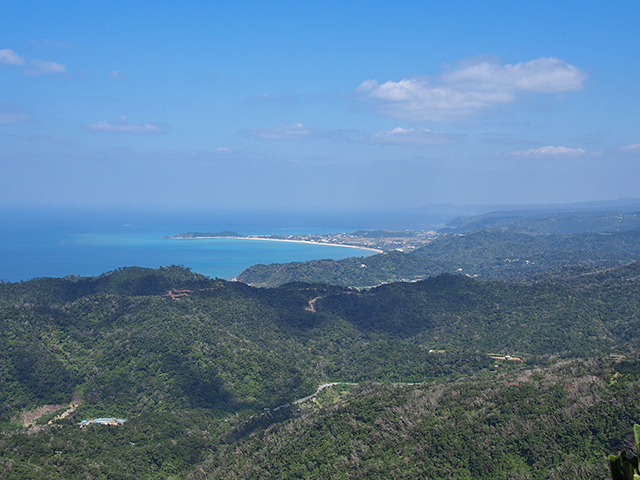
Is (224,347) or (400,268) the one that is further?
(400,268)

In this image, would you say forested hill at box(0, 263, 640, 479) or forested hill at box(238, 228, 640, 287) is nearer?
forested hill at box(0, 263, 640, 479)

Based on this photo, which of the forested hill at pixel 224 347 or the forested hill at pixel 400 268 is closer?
the forested hill at pixel 224 347

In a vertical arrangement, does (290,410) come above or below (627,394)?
below

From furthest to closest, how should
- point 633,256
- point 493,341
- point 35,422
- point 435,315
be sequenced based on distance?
point 633,256, point 435,315, point 493,341, point 35,422

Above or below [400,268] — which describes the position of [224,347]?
below

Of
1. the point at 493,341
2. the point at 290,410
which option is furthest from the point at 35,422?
the point at 493,341

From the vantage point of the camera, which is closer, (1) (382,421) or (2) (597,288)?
(1) (382,421)

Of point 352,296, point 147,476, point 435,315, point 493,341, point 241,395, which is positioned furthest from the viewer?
point 352,296

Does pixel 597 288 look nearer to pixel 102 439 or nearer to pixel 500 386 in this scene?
pixel 500 386
